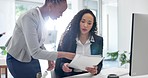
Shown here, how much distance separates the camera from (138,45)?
115 centimetres

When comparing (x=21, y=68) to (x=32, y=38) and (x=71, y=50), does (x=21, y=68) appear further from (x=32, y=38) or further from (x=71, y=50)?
(x=71, y=50)

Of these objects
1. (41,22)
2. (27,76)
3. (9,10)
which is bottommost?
(27,76)

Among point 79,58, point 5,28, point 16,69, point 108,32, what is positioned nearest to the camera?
point 79,58

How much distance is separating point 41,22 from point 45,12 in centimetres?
8

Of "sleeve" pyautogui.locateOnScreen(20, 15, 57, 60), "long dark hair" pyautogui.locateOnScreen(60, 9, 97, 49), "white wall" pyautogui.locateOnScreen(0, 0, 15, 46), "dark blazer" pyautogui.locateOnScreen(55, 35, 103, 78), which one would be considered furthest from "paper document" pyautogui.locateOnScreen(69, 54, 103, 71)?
"white wall" pyautogui.locateOnScreen(0, 0, 15, 46)

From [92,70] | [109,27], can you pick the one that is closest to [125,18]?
[109,27]

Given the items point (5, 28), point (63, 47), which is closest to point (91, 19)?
point (63, 47)

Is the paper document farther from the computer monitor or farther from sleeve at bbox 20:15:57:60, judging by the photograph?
the computer monitor

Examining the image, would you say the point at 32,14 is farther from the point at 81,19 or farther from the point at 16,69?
the point at 81,19

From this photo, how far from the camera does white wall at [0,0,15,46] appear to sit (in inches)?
207

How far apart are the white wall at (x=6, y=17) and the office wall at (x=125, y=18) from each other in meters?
2.84

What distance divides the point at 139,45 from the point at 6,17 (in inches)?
186

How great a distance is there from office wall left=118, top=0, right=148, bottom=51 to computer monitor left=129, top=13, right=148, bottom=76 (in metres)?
2.84

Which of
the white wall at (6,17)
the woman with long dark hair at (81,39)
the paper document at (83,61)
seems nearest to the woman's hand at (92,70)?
the paper document at (83,61)
